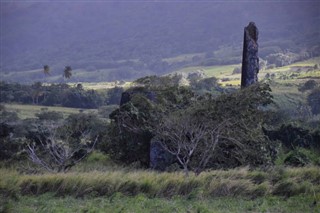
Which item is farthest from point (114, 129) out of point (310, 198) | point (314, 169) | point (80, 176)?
point (310, 198)

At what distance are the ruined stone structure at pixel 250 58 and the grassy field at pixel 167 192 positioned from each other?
8.96 m

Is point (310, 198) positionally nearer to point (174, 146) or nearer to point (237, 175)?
point (237, 175)

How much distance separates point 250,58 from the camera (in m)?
20.5

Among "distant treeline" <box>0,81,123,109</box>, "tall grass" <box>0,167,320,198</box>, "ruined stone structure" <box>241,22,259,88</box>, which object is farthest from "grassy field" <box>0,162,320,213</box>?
"distant treeline" <box>0,81,123,109</box>

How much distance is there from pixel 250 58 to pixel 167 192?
1116cm

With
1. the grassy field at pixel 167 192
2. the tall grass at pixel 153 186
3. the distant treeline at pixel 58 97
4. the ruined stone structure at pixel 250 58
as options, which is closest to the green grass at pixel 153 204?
the grassy field at pixel 167 192

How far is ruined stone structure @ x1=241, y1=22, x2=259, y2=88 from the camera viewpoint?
20266 millimetres

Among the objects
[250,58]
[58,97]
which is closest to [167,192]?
[250,58]

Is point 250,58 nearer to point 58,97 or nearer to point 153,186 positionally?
point 153,186

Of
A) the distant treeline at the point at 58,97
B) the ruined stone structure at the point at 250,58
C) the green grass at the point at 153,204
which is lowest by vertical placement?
the distant treeline at the point at 58,97

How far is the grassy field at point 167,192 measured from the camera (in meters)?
→ 9.53

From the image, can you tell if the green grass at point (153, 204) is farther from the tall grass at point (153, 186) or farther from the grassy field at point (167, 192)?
the tall grass at point (153, 186)

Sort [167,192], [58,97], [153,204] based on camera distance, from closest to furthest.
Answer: [153,204] → [167,192] → [58,97]

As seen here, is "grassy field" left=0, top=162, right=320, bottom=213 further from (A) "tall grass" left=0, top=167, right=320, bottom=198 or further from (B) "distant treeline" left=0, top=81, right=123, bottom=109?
(B) "distant treeline" left=0, top=81, right=123, bottom=109
